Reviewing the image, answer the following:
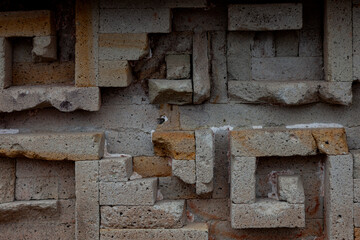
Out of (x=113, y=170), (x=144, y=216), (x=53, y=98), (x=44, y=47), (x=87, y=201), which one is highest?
(x=44, y=47)

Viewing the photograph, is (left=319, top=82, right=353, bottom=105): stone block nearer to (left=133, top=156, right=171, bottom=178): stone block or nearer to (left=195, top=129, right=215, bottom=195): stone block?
(left=195, top=129, right=215, bottom=195): stone block

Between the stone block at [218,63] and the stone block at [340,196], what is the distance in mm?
1244

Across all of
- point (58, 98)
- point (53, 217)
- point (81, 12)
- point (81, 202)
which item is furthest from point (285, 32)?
point (53, 217)

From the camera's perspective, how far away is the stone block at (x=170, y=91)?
169 inches

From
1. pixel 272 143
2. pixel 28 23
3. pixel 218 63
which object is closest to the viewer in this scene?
pixel 272 143

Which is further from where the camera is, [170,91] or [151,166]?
[151,166]

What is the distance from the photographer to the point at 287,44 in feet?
14.7

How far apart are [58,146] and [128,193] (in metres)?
0.80

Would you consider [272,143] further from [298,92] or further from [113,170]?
[113,170]

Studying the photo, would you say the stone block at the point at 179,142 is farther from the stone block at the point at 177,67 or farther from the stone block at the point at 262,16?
the stone block at the point at 262,16

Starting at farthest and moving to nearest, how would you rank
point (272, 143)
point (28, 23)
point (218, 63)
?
point (218, 63) → point (28, 23) → point (272, 143)

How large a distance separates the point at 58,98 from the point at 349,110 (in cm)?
283

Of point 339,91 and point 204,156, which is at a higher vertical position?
point 339,91

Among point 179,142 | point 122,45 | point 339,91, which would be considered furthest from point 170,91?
point 339,91
